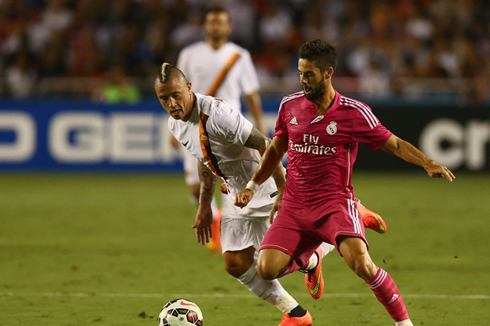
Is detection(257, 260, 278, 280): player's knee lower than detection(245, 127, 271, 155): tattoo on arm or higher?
lower

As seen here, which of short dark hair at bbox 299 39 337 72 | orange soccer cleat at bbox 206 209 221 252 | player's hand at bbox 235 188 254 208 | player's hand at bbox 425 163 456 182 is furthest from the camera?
orange soccer cleat at bbox 206 209 221 252

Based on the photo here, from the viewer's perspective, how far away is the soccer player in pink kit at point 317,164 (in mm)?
4539

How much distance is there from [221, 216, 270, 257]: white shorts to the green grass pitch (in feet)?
1.77

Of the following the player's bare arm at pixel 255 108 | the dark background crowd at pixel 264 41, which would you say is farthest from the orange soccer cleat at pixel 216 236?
the dark background crowd at pixel 264 41

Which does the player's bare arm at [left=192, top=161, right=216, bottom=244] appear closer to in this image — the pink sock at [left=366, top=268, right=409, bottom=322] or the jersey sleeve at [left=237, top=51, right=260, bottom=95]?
the pink sock at [left=366, top=268, right=409, bottom=322]

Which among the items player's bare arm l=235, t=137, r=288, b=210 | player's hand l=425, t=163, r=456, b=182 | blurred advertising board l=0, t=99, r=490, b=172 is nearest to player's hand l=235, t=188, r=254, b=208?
player's bare arm l=235, t=137, r=288, b=210

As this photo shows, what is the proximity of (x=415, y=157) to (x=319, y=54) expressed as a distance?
844 millimetres

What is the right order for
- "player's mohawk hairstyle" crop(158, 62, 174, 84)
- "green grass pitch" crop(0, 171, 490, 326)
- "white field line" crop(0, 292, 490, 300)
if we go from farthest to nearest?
"white field line" crop(0, 292, 490, 300)
"green grass pitch" crop(0, 171, 490, 326)
"player's mohawk hairstyle" crop(158, 62, 174, 84)

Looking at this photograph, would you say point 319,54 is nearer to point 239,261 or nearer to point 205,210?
point 205,210

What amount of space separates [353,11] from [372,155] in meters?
4.06

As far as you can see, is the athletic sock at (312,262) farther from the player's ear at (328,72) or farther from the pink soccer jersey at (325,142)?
the player's ear at (328,72)

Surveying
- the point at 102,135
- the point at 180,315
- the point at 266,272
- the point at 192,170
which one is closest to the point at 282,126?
the point at 266,272

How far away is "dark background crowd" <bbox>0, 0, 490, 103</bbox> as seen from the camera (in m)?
15.4

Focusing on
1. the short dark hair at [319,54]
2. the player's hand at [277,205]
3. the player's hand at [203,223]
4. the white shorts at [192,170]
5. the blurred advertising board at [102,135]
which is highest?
the short dark hair at [319,54]
